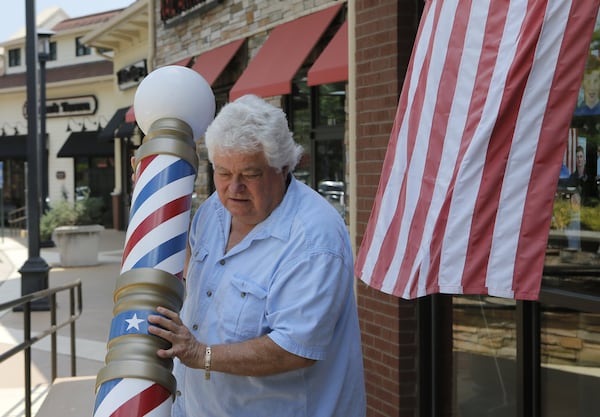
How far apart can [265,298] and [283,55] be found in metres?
6.27

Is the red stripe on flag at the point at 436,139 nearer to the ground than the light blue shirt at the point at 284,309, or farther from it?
farther from it

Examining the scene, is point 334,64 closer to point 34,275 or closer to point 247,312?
point 247,312

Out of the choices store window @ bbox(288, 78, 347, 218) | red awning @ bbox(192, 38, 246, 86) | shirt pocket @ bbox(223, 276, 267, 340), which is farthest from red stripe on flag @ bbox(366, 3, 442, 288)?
red awning @ bbox(192, 38, 246, 86)

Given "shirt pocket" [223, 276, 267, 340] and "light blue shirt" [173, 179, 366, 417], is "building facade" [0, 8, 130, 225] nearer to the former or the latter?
"light blue shirt" [173, 179, 366, 417]

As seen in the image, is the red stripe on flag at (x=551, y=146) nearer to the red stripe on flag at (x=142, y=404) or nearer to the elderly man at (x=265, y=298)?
the elderly man at (x=265, y=298)

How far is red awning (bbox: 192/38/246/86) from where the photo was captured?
10.1m

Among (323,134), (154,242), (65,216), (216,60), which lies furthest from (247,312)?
(65,216)

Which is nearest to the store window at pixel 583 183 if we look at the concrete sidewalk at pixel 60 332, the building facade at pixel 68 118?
the concrete sidewalk at pixel 60 332

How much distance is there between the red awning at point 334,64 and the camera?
6.72m

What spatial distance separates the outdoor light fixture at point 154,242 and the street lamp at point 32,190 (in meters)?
9.20

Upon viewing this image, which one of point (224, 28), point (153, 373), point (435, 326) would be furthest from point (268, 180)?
point (224, 28)

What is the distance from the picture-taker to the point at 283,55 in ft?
27.5

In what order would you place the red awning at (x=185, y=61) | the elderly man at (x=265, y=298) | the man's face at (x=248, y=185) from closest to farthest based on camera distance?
the elderly man at (x=265, y=298)
the man's face at (x=248, y=185)
the red awning at (x=185, y=61)

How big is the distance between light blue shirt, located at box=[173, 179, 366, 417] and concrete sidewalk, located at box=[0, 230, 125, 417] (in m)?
3.43
